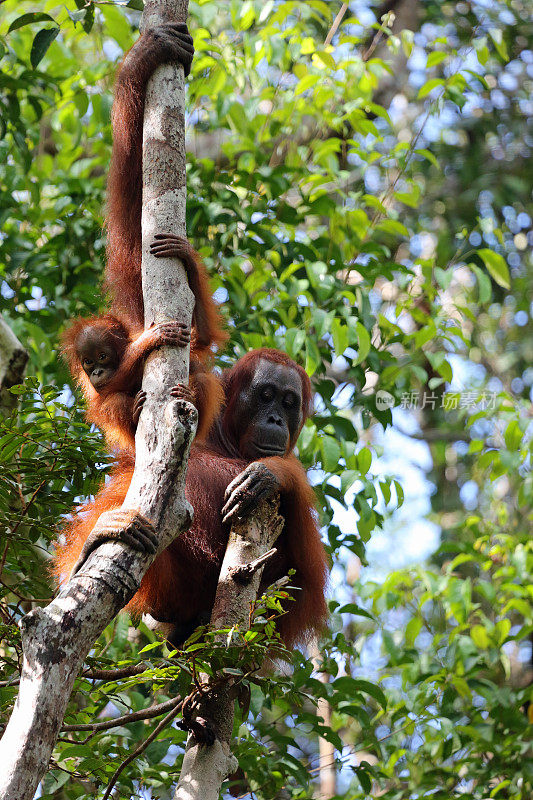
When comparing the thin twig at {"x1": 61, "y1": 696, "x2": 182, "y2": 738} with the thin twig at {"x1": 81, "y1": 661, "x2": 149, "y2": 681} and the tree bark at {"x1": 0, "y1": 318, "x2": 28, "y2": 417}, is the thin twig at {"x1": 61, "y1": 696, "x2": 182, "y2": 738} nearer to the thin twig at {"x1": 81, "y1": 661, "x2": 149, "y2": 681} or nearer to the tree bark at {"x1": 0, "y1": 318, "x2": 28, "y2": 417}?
the thin twig at {"x1": 81, "y1": 661, "x2": 149, "y2": 681}

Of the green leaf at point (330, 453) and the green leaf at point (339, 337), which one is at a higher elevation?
the green leaf at point (339, 337)

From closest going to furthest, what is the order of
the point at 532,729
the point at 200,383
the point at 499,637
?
the point at 200,383, the point at 532,729, the point at 499,637

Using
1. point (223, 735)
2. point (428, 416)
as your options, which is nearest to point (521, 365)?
point (428, 416)

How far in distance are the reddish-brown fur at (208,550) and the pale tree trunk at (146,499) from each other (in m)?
0.89

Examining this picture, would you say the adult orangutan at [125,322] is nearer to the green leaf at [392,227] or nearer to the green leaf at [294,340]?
the green leaf at [294,340]

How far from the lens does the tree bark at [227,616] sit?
2.20 metres

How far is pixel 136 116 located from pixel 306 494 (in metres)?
1.47

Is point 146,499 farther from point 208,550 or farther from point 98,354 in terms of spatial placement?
point 98,354

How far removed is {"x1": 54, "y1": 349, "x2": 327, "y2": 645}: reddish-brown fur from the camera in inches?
127

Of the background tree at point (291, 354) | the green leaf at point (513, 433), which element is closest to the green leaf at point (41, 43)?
the background tree at point (291, 354)

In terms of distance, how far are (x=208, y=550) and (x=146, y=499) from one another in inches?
48.7

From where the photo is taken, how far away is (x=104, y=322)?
11.4ft

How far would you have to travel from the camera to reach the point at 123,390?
10.9 feet

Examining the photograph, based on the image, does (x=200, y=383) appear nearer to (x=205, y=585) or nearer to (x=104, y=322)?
(x=104, y=322)
